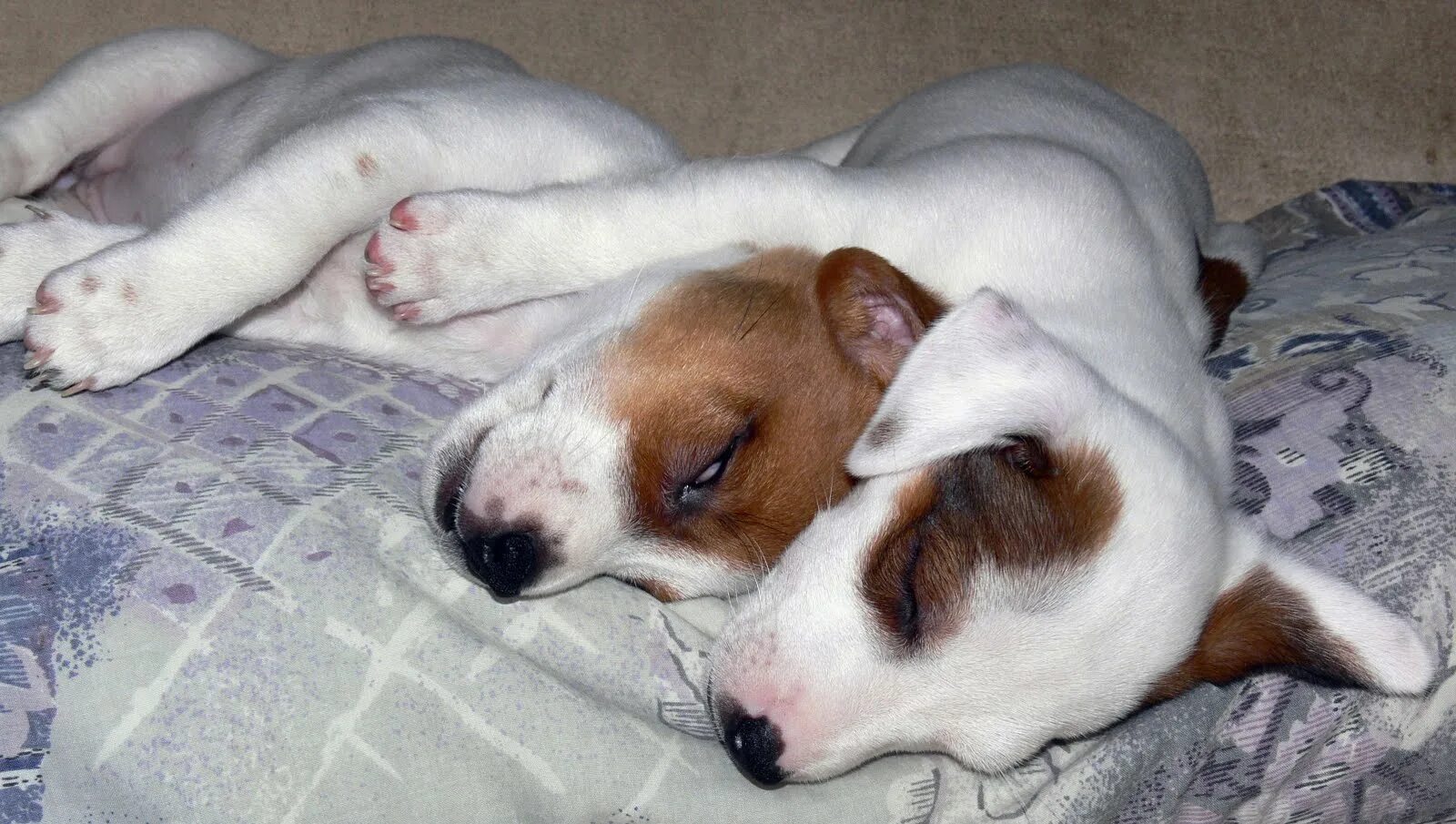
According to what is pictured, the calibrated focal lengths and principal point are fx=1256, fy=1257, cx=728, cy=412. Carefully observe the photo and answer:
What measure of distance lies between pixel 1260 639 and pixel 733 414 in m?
0.96

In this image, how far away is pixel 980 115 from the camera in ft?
10.3

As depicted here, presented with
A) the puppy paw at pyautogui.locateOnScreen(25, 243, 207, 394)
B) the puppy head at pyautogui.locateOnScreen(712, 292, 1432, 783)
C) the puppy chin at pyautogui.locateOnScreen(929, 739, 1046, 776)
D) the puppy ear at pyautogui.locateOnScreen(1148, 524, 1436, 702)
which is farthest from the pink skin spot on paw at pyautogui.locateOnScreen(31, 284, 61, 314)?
the puppy ear at pyautogui.locateOnScreen(1148, 524, 1436, 702)

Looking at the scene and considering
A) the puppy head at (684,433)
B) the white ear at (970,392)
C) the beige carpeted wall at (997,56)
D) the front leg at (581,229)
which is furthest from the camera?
the beige carpeted wall at (997,56)

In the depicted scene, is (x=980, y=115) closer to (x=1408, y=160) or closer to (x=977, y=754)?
(x=977, y=754)

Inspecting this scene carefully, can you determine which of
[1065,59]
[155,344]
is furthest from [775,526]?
[1065,59]

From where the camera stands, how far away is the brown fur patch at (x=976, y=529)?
6.25 ft

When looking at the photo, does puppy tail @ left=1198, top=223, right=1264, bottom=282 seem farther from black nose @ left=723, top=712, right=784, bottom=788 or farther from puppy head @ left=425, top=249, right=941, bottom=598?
black nose @ left=723, top=712, right=784, bottom=788

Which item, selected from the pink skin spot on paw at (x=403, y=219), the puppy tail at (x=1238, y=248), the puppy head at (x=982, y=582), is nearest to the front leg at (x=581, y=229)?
the pink skin spot on paw at (x=403, y=219)

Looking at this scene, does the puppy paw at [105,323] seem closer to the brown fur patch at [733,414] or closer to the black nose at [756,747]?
the brown fur patch at [733,414]

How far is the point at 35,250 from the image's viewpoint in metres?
2.29

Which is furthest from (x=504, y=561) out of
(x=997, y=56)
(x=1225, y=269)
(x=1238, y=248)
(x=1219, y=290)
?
(x=997, y=56)

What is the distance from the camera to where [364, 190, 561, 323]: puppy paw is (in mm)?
2248

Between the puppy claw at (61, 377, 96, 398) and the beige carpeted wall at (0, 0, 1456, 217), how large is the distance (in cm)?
208

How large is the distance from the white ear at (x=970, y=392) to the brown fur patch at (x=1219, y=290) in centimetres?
100
